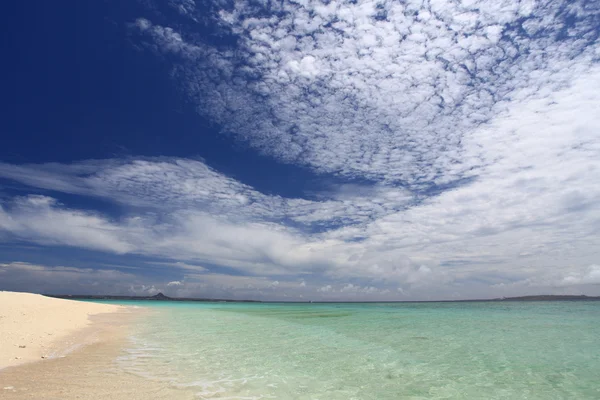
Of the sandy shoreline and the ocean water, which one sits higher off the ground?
the sandy shoreline

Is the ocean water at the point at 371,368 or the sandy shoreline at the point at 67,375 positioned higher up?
the sandy shoreline at the point at 67,375

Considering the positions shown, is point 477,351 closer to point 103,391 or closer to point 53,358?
point 103,391

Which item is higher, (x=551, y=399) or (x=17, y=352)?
(x=17, y=352)

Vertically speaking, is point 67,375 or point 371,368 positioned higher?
point 67,375

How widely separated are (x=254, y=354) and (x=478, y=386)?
29.4 ft

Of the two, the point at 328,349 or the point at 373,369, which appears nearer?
the point at 373,369

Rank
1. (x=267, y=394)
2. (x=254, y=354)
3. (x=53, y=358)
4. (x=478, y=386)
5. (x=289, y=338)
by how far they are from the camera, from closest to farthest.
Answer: (x=267, y=394) → (x=478, y=386) → (x=53, y=358) → (x=254, y=354) → (x=289, y=338)

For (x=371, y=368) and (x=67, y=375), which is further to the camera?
(x=371, y=368)

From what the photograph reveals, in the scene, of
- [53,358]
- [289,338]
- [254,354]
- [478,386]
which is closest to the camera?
[478,386]

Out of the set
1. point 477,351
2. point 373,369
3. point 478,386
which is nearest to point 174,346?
point 373,369

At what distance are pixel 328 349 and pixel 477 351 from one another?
7299mm

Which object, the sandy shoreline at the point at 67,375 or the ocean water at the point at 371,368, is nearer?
the sandy shoreline at the point at 67,375

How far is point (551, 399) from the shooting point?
351 inches

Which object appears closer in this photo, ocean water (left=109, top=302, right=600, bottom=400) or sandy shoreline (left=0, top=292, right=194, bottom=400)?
sandy shoreline (left=0, top=292, right=194, bottom=400)
